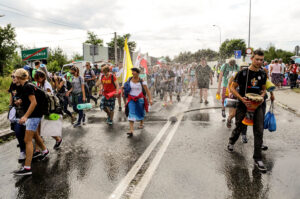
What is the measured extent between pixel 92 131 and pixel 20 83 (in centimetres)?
285

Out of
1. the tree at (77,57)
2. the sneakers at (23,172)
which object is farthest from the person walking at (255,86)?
the tree at (77,57)

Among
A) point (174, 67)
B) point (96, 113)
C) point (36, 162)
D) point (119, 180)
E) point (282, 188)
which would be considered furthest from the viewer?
point (174, 67)

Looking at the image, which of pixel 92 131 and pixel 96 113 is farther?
pixel 96 113

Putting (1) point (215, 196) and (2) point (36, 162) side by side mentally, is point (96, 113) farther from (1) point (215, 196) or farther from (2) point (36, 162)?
(1) point (215, 196)

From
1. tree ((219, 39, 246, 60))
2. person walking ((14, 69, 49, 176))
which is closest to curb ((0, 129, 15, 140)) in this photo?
person walking ((14, 69, 49, 176))

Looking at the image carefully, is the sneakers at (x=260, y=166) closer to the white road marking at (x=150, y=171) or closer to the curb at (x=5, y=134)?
the white road marking at (x=150, y=171)

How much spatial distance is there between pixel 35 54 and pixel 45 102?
6081 millimetres

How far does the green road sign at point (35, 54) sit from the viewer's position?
9.32 m


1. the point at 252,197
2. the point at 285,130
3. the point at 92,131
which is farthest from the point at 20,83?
the point at 285,130

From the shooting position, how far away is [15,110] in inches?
177

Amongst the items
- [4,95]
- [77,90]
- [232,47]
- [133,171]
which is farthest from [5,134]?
[232,47]

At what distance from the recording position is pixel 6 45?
26.4 metres

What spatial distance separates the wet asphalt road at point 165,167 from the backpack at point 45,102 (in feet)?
2.89

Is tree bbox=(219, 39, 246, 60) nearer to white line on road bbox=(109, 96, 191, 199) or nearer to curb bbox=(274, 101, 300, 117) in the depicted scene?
curb bbox=(274, 101, 300, 117)
